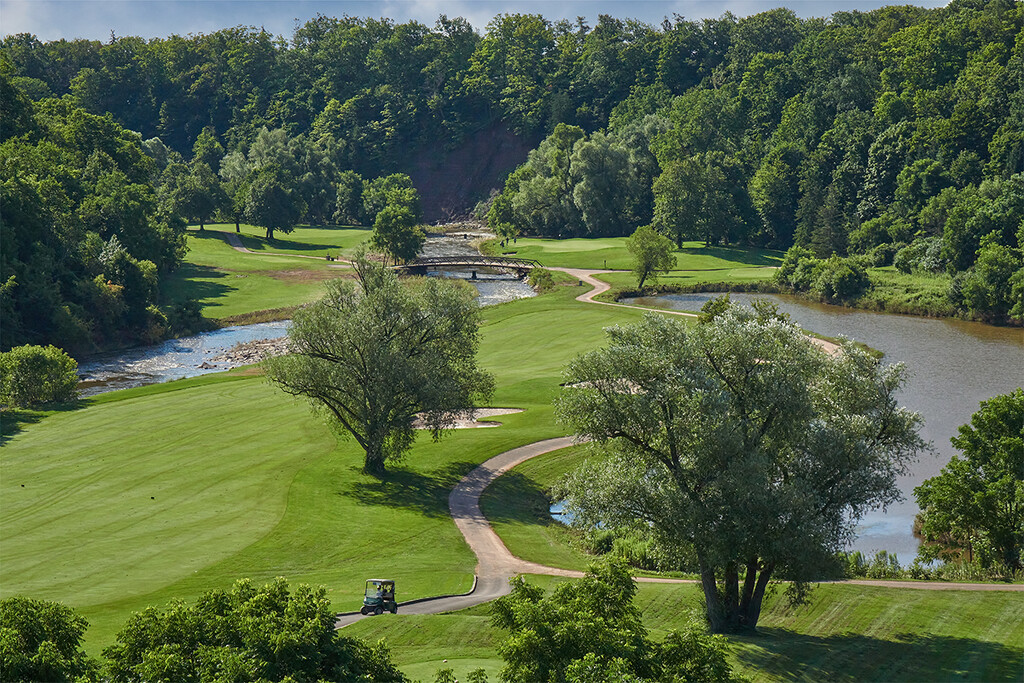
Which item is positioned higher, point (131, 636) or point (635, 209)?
point (635, 209)

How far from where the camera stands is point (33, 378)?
208ft

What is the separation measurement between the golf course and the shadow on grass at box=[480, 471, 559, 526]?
0.13 metres

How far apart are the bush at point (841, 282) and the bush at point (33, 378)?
3192 inches

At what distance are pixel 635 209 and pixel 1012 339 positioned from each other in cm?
7723

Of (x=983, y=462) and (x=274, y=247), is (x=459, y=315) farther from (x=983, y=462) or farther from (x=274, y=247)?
(x=274, y=247)

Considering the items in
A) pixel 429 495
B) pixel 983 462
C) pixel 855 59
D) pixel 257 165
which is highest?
pixel 855 59

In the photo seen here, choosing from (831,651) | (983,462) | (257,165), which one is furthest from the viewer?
(257,165)

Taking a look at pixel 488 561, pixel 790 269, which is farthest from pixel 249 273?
pixel 488 561

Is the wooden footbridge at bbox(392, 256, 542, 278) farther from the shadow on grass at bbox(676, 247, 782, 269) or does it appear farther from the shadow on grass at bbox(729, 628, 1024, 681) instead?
the shadow on grass at bbox(729, 628, 1024, 681)

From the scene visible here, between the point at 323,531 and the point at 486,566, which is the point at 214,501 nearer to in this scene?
the point at 323,531

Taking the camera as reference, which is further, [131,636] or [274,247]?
[274,247]

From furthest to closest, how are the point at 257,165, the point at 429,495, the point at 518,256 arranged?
the point at 257,165 → the point at 518,256 → the point at 429,495

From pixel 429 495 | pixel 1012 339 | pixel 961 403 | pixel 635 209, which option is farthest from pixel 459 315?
pixel 635 209

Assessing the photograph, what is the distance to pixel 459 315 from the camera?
182 feet
